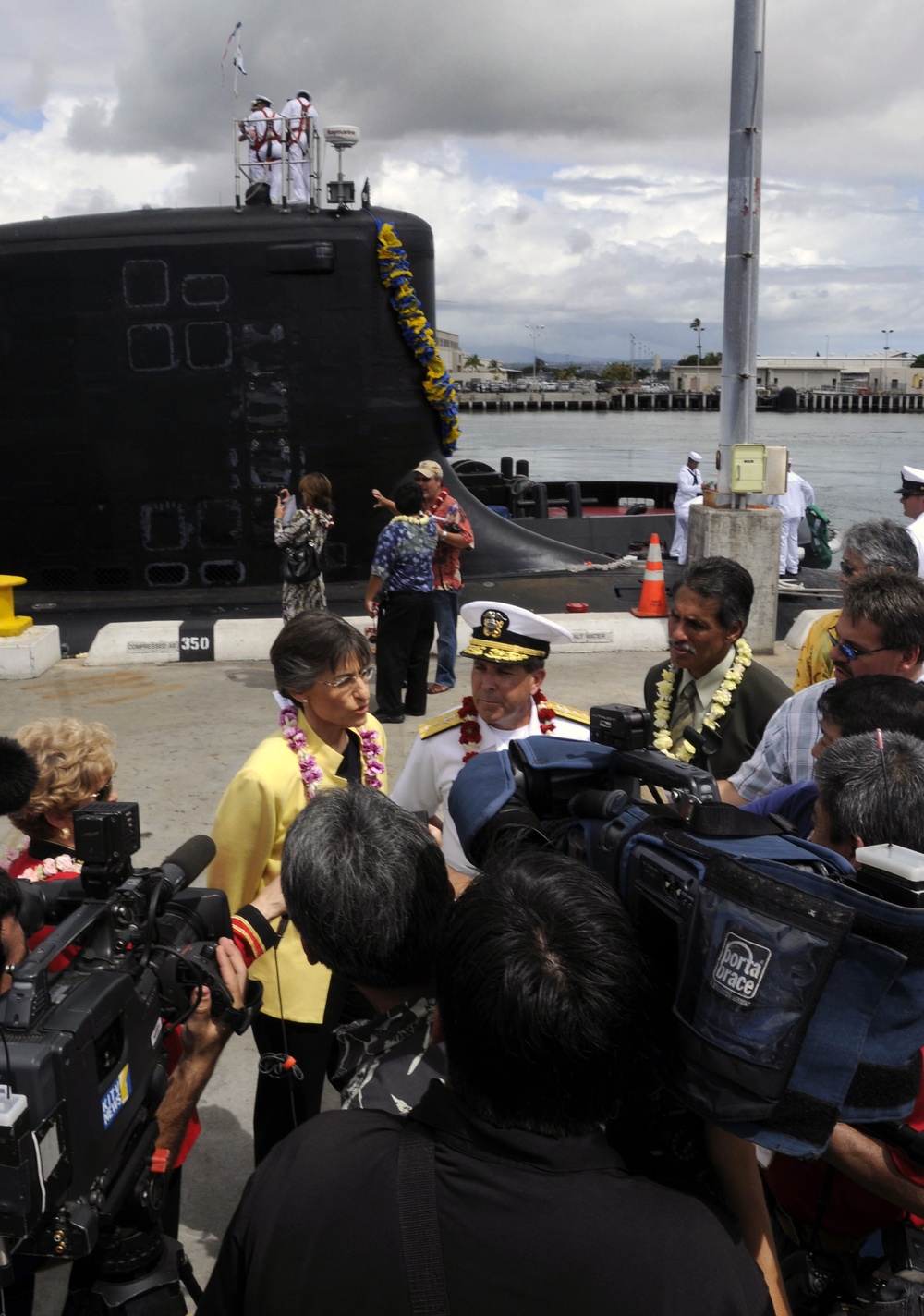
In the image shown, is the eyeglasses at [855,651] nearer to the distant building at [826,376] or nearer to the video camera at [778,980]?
the video camera at [778,980]

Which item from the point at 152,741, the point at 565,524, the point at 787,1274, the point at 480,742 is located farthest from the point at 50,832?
the point at 565,524

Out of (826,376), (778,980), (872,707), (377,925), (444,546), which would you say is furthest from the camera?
(826,376)

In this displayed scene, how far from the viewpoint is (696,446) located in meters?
71.4

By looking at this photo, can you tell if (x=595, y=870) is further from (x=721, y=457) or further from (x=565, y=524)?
(x=565, y=524)

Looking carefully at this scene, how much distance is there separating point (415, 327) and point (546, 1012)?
30.9ft

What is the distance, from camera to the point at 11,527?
34.2 ft

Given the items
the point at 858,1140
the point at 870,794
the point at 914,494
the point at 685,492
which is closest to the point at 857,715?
the point at 870,794

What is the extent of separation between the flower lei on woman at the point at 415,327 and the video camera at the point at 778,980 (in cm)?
924

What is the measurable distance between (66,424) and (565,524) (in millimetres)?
10748

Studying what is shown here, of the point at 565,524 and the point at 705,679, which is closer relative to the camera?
the point at 705,679

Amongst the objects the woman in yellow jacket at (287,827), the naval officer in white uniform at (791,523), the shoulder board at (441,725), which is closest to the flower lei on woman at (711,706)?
the shoulder board at (441,725)

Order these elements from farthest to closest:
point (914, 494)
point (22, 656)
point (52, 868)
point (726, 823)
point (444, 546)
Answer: point (22, 656) < point (444, 546) < point (914, 494) < point (52, 868) < point (726, 823)

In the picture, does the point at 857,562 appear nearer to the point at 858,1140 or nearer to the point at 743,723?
the point at 743,723

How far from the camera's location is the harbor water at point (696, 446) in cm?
4897
